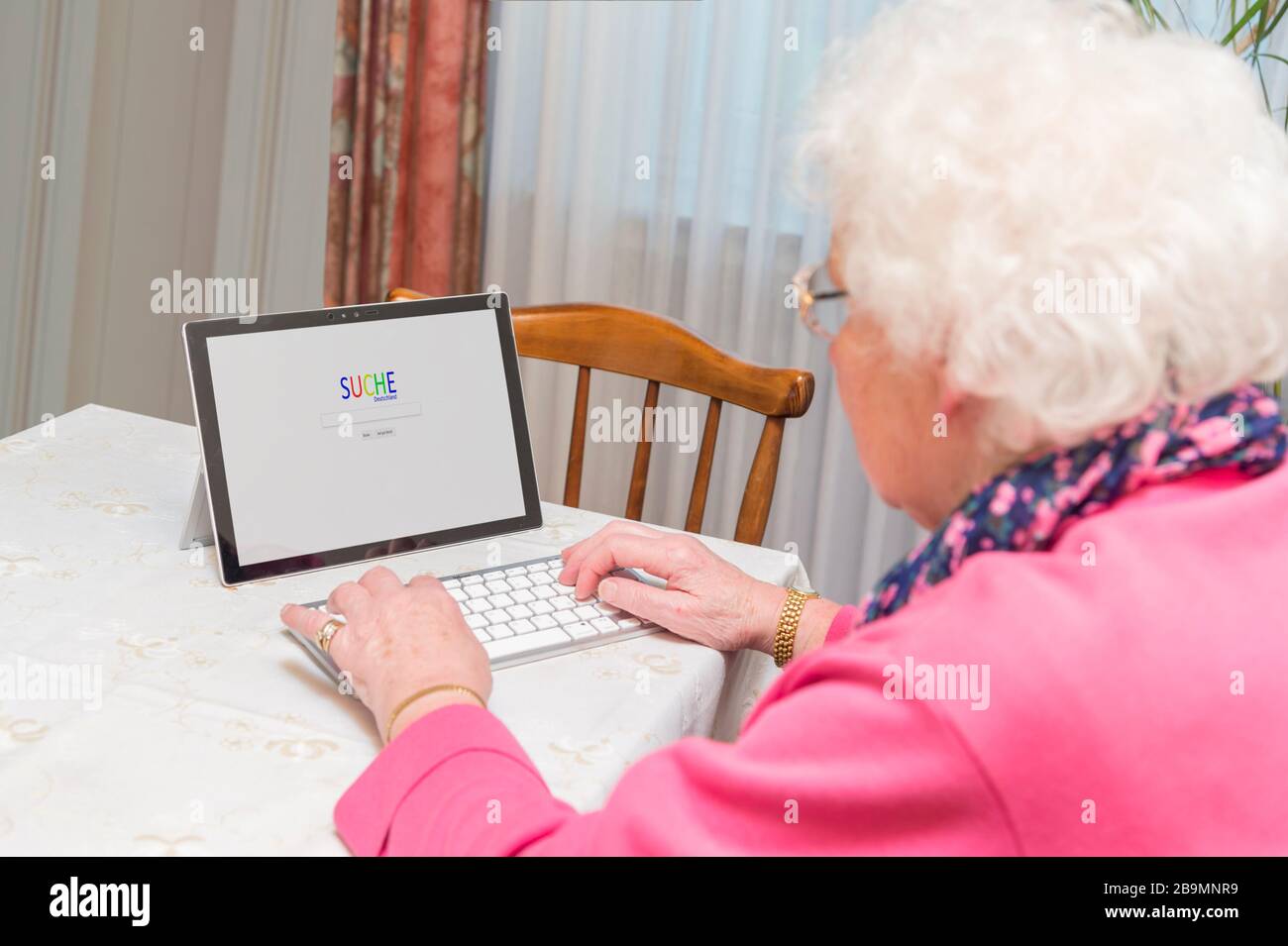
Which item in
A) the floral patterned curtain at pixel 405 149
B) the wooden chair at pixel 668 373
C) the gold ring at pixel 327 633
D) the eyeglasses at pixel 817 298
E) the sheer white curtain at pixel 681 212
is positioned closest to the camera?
the eyeglasses at pixel 817 298

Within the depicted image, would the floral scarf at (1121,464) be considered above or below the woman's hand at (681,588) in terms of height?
above

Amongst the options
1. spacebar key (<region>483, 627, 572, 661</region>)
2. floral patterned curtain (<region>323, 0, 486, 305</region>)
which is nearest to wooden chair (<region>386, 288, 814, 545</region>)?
spacebar key (<region>483, 627, 572, 661</region>)

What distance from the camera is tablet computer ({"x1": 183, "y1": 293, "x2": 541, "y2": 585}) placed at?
1.16m

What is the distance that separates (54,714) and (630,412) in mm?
1916

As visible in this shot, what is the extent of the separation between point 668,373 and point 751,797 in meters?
1.05

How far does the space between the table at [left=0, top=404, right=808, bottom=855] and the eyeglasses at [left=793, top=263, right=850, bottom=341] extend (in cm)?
32

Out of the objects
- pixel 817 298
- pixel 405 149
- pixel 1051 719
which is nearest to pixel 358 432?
pixel 817 298

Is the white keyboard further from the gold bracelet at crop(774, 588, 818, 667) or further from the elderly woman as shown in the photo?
the elderly woman

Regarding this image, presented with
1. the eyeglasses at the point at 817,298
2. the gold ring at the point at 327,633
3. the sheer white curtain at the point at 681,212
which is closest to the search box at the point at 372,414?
the gold ring at the point at 327,633

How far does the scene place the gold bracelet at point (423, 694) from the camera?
884 mm

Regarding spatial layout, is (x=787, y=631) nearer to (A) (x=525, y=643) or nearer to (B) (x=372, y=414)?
(A) (x=525, y=643)

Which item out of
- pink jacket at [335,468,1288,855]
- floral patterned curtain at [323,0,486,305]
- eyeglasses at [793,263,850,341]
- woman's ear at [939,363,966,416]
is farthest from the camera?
floral patterned curtain at [323,0,486,305]

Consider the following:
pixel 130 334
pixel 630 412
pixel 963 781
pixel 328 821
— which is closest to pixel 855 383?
pixel 963 781

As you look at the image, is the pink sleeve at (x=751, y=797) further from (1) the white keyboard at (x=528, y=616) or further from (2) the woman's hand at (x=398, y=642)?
(1) the white keyboard at (x=528, y=616)
